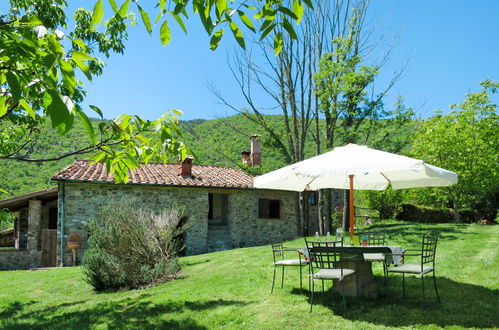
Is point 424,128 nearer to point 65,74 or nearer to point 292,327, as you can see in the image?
point 292,327

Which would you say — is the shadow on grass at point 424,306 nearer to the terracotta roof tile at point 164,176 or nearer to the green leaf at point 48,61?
the green leaf at point 48,61

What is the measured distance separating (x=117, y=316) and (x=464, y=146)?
633 inches

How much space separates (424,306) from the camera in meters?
5.11

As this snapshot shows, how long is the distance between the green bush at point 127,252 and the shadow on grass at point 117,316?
1.33 metres

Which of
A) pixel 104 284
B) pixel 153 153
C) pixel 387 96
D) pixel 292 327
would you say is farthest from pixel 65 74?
pixel 387 96

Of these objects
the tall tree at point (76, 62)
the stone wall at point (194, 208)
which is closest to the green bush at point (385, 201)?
the stone wall at point (194, 208)

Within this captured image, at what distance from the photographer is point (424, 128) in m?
19.0

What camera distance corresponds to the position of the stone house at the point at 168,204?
44.7ft

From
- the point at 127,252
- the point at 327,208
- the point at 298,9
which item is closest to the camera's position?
the point at 298,9

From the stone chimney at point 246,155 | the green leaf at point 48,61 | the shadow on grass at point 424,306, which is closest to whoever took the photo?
the green leaf at point 48,61

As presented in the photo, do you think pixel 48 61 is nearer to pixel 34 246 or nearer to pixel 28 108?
pixel 28 108

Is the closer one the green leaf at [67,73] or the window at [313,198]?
the green leaf at [67,73]

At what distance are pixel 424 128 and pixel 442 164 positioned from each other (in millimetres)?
2592

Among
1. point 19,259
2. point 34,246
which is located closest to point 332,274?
point 34,246
